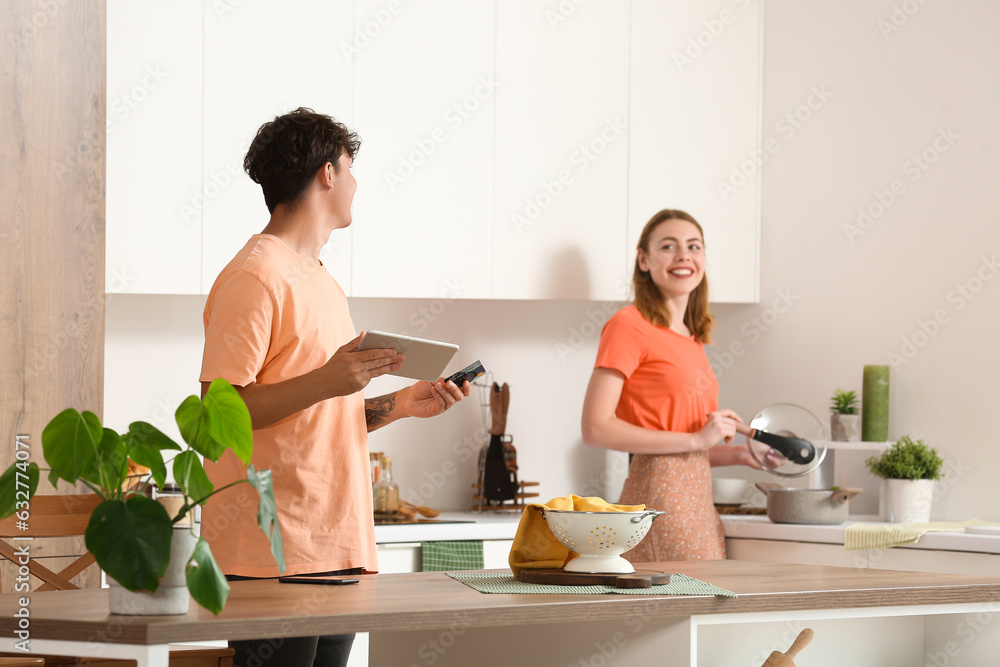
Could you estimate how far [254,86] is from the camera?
3057 millimetres

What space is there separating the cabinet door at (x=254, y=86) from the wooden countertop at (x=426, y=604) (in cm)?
144

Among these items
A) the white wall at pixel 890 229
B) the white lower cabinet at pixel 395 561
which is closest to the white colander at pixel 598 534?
the white lower cabinet at pixel 395 561

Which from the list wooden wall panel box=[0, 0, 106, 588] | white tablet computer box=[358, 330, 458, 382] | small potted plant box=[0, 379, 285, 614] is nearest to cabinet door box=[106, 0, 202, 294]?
wooden wall panel box=[0, 0, 106, 588]

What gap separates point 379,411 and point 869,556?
4.91 ft

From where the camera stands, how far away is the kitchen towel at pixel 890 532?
2867 millimetres

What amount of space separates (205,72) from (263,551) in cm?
160

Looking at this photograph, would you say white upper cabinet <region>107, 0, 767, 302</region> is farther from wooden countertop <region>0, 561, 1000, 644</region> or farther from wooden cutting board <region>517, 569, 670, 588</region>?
wooden cutting board <region>517, 569, 670, 588</region>

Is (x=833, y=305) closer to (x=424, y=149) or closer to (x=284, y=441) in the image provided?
(x=424, y=149)

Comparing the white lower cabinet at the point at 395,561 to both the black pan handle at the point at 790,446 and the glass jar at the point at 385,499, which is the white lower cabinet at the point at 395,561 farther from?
the black pan handle at the point at 790,446

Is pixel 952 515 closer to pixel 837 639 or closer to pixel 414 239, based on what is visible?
pixel 837 639

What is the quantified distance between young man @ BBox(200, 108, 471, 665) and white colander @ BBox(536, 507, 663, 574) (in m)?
0.35

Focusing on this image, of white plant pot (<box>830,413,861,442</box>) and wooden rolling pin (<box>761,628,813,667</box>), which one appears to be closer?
wooden rolling pin (<box>761,628,813,667</box>)

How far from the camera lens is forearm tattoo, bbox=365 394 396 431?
6.86 ft

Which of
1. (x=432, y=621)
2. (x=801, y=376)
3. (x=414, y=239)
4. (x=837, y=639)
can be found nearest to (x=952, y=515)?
(x=801, y=376)
